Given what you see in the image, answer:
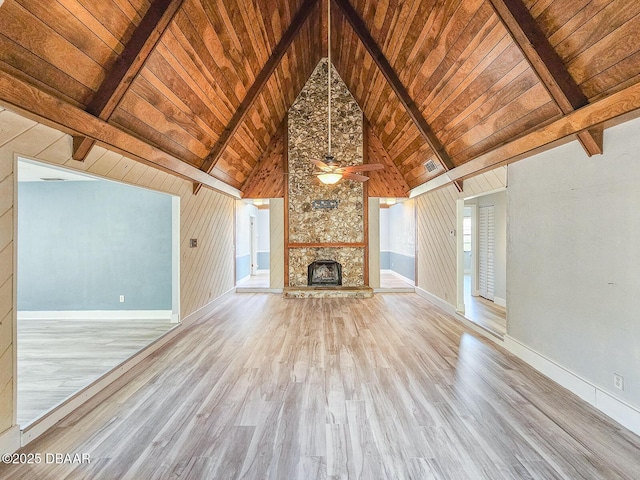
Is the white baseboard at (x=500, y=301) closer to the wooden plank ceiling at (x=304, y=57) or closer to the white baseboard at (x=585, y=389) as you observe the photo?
the white baseboard at (x=585, y=389)

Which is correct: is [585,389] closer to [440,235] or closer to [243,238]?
[440,235]

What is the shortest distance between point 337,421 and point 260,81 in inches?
197

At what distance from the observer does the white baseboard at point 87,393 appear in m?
2.33

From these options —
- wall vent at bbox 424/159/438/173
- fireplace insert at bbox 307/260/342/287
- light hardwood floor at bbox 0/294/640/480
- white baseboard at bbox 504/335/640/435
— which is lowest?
light hardwood floor at bbox 0/294/640/480

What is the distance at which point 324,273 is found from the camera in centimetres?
797

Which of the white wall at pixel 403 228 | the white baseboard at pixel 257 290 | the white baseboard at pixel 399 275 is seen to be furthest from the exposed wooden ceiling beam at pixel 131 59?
the white baseboard at pixel 399 275

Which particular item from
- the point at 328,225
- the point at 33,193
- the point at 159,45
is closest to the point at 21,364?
the point at 33,193

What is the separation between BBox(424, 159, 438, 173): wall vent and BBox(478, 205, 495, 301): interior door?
195cm

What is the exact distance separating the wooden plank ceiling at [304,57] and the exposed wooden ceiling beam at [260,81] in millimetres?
21

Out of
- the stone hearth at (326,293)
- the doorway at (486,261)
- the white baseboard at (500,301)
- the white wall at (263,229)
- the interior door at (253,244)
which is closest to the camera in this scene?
the doorway at (486,261)

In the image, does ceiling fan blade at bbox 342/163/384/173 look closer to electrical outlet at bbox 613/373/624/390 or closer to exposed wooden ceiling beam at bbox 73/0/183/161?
exposed wooden ceiling beam at bbox 73/0/183/161

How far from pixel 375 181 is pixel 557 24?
217 inches

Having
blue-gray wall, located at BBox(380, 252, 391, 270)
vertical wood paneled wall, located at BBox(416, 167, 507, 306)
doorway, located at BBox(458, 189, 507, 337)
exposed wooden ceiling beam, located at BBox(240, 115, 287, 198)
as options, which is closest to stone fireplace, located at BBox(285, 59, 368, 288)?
exposed wooden ceiling beam, located at BBox(240, 115, 287, 198)

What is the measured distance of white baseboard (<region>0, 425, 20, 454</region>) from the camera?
210cm
